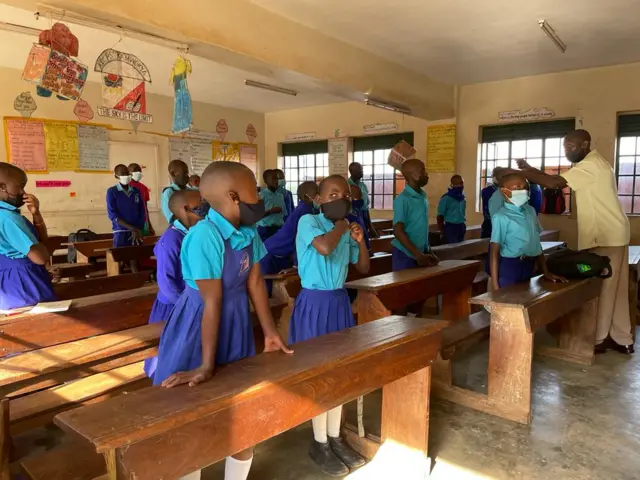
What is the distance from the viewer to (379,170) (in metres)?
9.60

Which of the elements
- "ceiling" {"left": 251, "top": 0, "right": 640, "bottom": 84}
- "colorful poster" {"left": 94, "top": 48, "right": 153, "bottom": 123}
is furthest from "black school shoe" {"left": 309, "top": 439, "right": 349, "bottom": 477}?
"ceiling" {"left": 251, "top": 0, "right": 640, "bottom": 84}

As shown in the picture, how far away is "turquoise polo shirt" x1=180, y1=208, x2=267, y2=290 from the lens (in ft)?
5.46

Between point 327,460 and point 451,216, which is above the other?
point 451,216

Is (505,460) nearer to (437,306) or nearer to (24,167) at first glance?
(437,306)

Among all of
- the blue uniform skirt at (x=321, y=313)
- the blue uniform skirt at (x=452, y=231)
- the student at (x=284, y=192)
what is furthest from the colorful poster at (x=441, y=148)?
the blue uniform skirt at (x=321, y=313)

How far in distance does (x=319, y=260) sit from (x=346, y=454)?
1.00 metres

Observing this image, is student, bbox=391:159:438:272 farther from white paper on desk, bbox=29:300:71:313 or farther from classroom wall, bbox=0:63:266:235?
classroom wall, bbox=0:63:266:235

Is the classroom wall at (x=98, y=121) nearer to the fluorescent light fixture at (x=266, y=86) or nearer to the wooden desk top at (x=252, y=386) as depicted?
the fluorescent light fixture at (x=266, y=86)

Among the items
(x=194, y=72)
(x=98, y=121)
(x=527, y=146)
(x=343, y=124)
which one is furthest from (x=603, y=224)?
(x=98, y=121)

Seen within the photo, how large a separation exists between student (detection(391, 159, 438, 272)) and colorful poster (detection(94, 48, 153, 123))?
218cm

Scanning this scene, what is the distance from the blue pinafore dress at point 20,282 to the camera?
279 centimetres

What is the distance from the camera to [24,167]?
7.41 meters

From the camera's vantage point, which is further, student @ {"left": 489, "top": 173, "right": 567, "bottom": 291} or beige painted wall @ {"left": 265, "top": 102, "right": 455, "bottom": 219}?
beige painted wall @ {"left": 265, "top": 102, "right": 455, "bottom": 219}

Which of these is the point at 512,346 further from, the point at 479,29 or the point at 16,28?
the point at 16,28
